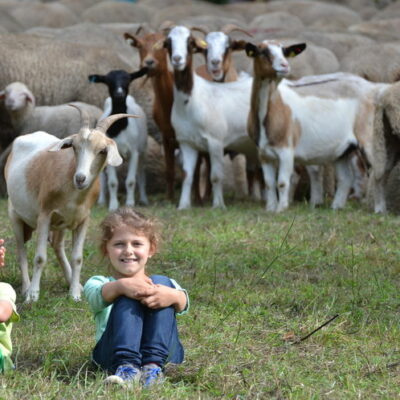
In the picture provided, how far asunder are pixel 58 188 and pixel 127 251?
1941mm

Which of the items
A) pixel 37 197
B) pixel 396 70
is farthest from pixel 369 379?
pixel 396 70

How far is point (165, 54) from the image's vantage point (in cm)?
1229

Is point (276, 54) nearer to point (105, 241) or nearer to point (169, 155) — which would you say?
point (169, 155)

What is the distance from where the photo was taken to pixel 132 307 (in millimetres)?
4605

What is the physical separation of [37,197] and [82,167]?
585mm

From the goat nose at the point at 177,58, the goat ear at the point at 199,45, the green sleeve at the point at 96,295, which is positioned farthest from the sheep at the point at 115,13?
the green sleeve at the point at 96,295

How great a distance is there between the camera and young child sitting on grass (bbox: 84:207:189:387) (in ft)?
14.9

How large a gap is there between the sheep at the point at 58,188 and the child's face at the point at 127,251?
58.4 inches

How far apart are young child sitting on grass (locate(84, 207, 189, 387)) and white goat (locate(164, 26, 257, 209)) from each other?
631 cm

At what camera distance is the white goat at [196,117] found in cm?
1131

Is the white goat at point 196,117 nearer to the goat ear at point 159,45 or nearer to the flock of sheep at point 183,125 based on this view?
the flock of sheep at point 183,125

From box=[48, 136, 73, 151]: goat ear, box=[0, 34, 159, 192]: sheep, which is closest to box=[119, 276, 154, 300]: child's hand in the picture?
box=[48, 136, 73, 151]: goat ear

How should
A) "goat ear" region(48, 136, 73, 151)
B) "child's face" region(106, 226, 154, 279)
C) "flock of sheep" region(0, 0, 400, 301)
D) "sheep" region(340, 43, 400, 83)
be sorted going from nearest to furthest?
"child's face" region(106, 226, 154, 279), "goat ear" region(48, 136, 73, 151), "flock of sheep" region(0, 0, 400, 301), "sheep" region(340, 43, 400, 83)

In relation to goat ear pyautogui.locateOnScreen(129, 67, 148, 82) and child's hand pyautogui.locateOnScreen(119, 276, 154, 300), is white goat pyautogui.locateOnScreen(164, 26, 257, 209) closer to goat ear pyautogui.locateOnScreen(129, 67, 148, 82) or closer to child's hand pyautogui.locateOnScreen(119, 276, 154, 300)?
goat ear pyautogui.locateOnScreen(129, 67, 148, 82)
